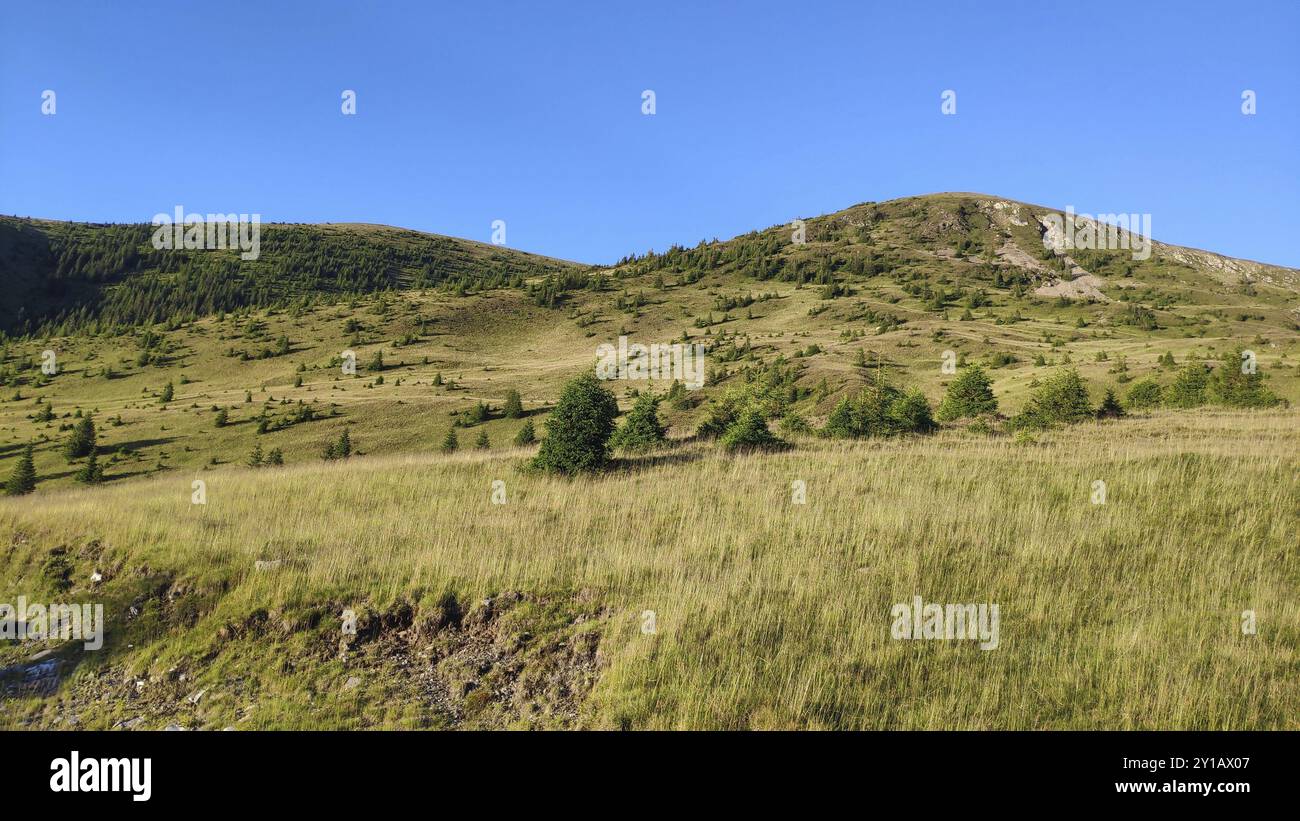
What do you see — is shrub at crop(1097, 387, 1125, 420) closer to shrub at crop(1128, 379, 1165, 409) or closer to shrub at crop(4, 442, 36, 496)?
shrub at crop(1128, 379, 1165, 409)

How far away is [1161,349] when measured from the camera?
162 feet

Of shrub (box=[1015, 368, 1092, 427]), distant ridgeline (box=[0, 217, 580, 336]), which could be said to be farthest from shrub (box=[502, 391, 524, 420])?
distant ridgeline (box=[0, 217, 580, 336])

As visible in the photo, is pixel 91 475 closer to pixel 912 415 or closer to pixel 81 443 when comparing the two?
pixel 81 443

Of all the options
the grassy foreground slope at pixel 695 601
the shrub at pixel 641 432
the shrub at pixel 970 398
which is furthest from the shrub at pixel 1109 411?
the shrub at pixel 641 432

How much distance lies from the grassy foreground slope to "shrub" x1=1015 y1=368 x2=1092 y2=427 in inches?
345

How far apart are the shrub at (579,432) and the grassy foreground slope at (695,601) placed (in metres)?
2.51

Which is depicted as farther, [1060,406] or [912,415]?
[1060,406]

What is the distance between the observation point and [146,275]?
158000 millimetres

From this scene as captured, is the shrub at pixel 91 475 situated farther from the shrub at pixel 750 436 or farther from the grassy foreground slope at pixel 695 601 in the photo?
the shrub at pixel 750 436

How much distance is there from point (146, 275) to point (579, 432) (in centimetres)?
19855

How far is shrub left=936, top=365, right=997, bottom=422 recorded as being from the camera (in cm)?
2375

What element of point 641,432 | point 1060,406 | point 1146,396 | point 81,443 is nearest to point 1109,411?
point 1060,406
